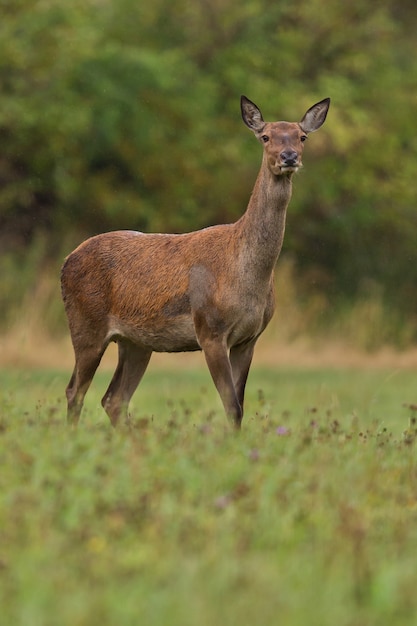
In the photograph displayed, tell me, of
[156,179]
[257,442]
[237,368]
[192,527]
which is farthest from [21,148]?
[192,527]

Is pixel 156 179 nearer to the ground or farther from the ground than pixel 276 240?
farther from the ground

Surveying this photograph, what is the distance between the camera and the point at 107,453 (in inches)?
306

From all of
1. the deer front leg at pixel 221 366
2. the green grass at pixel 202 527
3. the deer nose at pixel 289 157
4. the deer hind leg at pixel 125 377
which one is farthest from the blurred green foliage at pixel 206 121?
the green grass at pixel 202 527

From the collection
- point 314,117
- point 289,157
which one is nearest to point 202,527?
point 289,157

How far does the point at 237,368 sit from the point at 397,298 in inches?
734

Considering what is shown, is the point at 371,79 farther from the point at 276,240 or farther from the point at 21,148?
the point at 276,240

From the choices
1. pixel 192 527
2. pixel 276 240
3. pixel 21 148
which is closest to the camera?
pixel 192 527

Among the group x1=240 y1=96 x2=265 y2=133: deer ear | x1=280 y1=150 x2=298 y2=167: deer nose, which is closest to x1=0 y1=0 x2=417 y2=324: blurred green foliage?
x1=240 y1=96 x2=265 y2=133: deer ear

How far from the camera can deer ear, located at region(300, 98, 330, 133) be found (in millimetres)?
10922

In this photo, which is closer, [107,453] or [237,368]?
[107,453]

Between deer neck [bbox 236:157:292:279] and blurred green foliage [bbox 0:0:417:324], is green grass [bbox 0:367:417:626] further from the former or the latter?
blurred green foliage [bbox 0:0:417:324]

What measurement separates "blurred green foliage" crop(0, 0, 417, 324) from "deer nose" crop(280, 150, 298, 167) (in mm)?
16277

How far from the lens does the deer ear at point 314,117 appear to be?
1092 cm

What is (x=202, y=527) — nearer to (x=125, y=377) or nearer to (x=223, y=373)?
(x=223, y=373)
